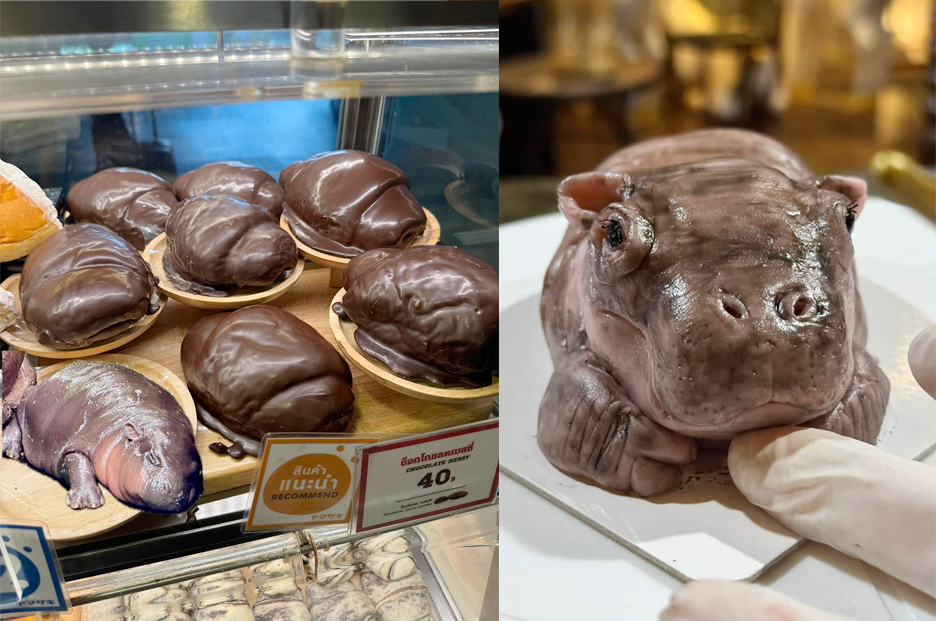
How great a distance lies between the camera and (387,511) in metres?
0.77

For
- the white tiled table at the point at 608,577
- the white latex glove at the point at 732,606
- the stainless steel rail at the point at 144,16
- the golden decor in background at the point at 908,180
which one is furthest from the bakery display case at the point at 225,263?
the golden decor in background at the point at 908,180

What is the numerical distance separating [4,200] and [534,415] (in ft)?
2.57

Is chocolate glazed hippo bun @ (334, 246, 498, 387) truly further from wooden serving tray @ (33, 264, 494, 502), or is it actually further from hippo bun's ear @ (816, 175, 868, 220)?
hippo bun's ear @ (816, 175, 868, 220)

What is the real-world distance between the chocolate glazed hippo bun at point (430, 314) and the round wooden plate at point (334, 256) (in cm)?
10

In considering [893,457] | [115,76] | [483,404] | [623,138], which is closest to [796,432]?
[893,457]

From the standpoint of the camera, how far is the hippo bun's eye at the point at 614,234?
1002 millimetres

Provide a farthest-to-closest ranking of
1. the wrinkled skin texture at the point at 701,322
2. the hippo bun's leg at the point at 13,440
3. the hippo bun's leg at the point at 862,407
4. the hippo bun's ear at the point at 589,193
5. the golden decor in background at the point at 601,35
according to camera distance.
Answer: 1. the hippo bun's ear at the point at 589,193
2. the hippo bun's leg at the point at 862,407
3. the wrinkled skin texture at the point at 701,322
4. the hippo bun's leg at the point at 13,440
5. the golden decor in background at the point at 601,35

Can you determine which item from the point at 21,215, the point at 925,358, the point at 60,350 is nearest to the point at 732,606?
the point at 925,358

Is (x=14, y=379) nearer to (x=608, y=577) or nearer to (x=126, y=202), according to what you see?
(x=126, y=202)

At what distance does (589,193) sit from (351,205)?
0.34 meters

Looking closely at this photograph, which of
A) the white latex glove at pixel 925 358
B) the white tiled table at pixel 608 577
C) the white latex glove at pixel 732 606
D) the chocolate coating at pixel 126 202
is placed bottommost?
the white tiled table at pixel 608 577

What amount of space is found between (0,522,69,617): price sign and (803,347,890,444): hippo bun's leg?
84 centimetres

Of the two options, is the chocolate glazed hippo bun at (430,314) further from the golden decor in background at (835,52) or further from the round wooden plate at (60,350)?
the golden decor in background at (835,52)

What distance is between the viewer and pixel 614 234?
101 cm
